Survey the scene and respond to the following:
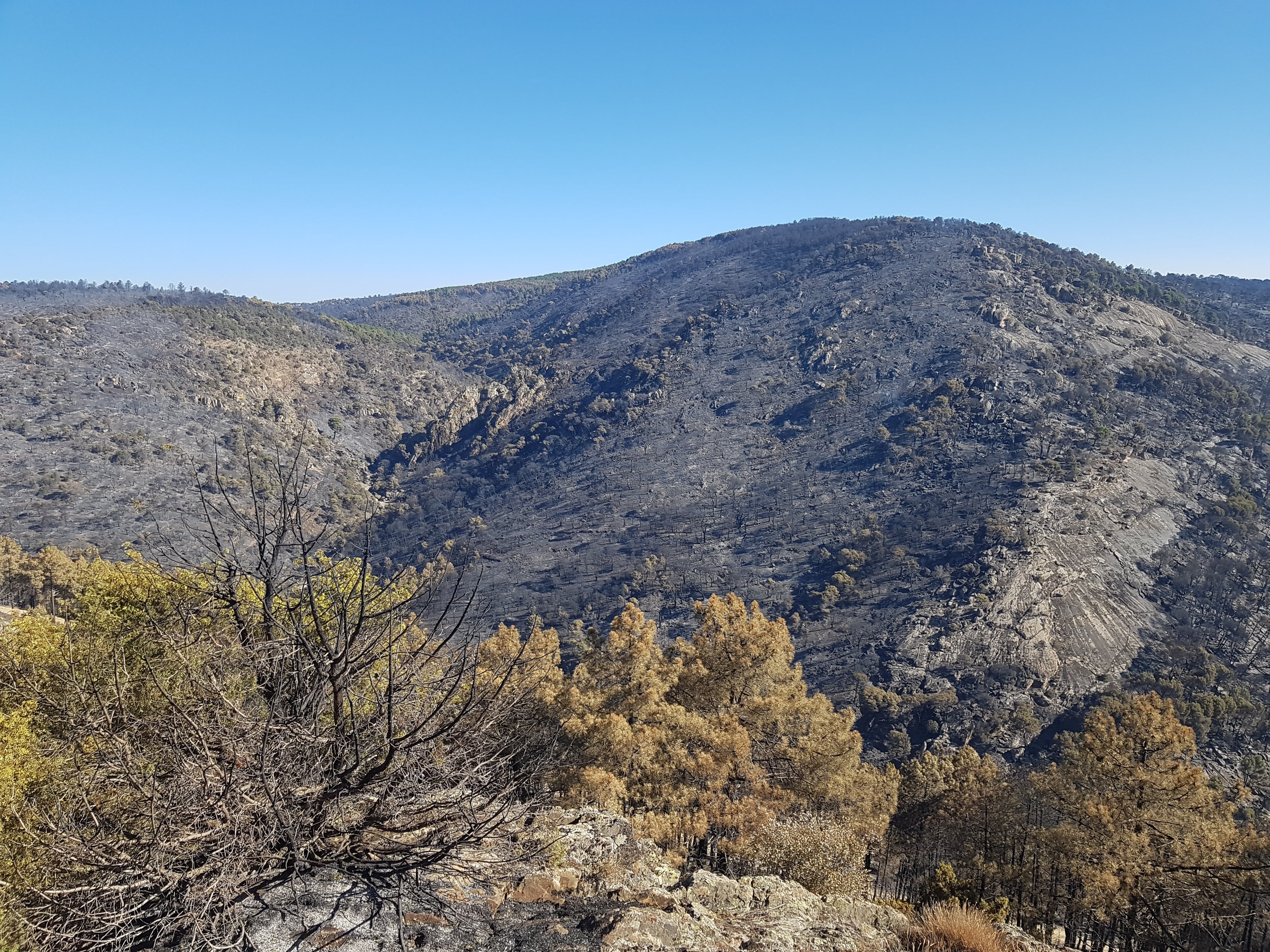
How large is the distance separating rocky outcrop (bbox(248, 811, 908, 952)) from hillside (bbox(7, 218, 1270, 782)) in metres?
31.5

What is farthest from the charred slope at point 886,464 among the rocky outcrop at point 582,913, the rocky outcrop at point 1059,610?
the rocky outcrop at point 582,913

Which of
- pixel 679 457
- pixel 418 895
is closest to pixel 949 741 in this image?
pixel 418 895

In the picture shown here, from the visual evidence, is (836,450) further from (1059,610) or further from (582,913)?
(582,913)

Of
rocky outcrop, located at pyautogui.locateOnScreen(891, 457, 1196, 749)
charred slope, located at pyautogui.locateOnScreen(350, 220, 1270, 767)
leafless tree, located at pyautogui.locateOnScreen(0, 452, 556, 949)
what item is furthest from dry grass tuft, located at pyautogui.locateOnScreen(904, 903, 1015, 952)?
rocky outcrop, located at pyautogui.locateOnScreen(891, 457, 1196, 749)

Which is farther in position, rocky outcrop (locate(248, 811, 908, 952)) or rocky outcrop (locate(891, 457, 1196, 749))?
rocky outcrop (locate(891, 457, 1196, 749))

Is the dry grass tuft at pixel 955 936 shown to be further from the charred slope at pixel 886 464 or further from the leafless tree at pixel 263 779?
the charred slope at pixel 886 464

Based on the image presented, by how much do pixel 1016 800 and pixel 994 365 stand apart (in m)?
93.5

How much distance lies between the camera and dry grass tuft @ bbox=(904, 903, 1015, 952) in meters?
8.02

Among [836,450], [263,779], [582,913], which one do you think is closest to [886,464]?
[836,450]

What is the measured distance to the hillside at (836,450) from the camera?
200 feet

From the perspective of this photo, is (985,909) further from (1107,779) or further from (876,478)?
(876,478)

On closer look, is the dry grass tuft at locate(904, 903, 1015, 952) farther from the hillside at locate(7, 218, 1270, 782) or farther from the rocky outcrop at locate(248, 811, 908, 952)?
the hillside at locate(7, 218, 1270, 782)

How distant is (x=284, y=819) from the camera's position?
16.9 ft

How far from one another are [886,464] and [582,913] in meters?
93.1
